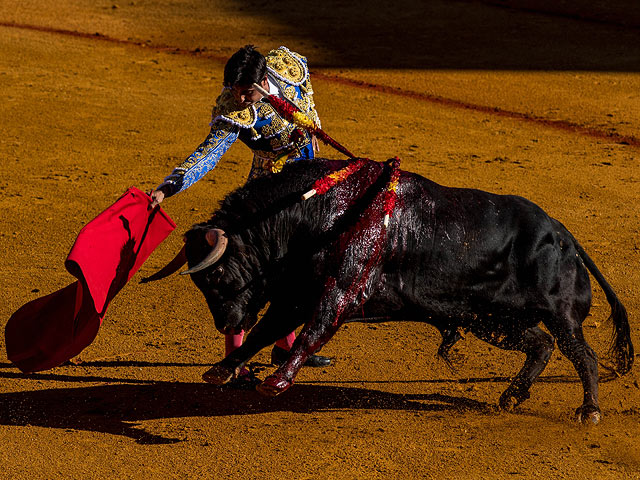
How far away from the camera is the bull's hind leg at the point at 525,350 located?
4.61 meters

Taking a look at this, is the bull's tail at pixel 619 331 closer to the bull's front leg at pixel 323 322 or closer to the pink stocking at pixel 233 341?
the bull's front leg at pixel 323 322

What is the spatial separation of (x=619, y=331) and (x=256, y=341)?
5.61 ft

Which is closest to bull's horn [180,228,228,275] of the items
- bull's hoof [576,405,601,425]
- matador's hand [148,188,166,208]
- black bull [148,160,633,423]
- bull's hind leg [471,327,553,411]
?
black bull [148,160,633,423]

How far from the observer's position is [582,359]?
4457mm

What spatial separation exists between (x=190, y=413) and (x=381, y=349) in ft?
3.79

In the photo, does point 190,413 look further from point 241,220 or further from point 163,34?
point 163,34

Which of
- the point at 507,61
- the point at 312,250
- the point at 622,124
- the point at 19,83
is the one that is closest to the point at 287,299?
the point at 312,250

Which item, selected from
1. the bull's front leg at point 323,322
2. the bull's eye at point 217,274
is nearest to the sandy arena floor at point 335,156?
the bull's front leg at point 323,322

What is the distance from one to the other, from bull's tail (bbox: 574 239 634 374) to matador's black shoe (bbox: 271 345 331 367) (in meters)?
1.40

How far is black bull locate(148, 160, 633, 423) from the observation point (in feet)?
14.3

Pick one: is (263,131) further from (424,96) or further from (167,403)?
(424,96)

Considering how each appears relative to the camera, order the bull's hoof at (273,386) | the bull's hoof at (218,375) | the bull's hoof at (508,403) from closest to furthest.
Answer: the bull's hoof at (273,386)
the bull's hoof at (218,375)
the bull's hoof at (508,403)

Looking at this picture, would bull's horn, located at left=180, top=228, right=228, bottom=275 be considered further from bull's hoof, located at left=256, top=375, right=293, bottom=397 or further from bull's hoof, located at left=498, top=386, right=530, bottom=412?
bull's hoof, located at left=498, top=386, right=530, bottom=412

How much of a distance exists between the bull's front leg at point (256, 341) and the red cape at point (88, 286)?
1.99 ft
